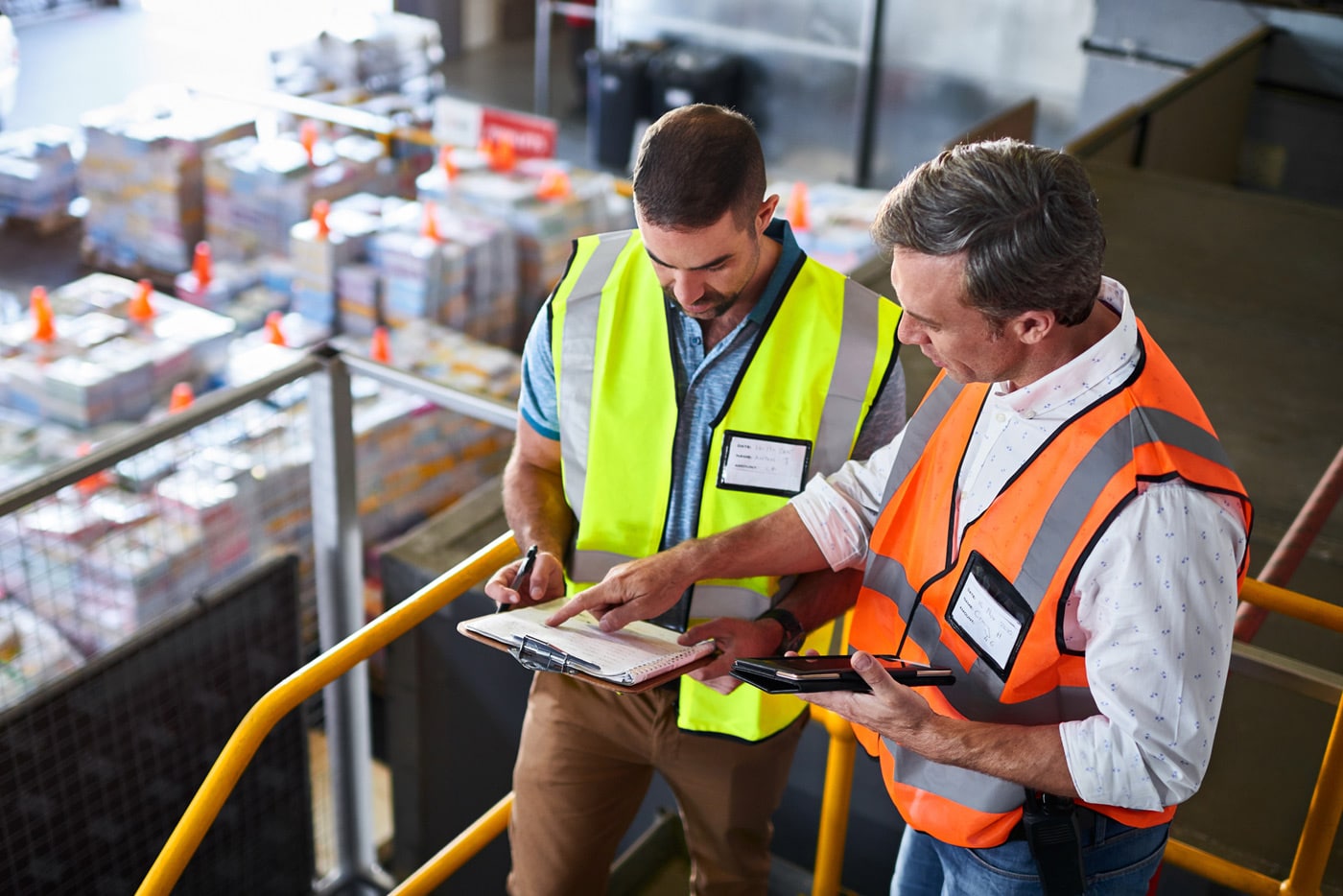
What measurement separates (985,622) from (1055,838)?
0.99ft

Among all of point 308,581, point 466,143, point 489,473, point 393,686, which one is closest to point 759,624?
point 393,686

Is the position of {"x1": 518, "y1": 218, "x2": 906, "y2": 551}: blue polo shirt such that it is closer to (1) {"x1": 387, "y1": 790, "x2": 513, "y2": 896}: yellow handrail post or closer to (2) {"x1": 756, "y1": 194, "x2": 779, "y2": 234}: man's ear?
(2) {"x1": 756, "y1": 194, "x2": 779, "y2": 234}: man's ear

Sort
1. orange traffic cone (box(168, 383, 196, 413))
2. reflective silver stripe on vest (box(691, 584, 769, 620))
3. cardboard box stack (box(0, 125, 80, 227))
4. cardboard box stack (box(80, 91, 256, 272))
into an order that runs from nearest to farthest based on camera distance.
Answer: reflective silver stripe on vest (box(691, 584, 769, 620)), orange traffic cone (box(168, 383, 196, 413)), cardboard box stack (box(80, 91, 256, 272)), cardboard box stack (box(0, 125, 80, 227))

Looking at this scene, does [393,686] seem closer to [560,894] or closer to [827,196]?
[560,894]

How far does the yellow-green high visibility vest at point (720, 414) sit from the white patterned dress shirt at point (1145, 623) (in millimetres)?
508

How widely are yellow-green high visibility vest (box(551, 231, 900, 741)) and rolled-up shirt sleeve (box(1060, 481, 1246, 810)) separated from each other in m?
0.66

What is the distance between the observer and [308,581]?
4566mm

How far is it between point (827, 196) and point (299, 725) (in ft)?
13.8

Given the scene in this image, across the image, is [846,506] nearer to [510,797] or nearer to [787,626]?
[787,626]

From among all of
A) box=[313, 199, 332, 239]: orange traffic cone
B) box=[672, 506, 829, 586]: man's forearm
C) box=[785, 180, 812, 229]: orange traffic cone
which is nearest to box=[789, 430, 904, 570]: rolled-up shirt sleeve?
box=[672, 506, 829, 586]: man's forearm

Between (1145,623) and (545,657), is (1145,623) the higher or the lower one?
the higher one

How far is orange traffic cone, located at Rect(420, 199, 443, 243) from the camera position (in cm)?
602

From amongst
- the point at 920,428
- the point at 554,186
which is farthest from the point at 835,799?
the point at 554,186

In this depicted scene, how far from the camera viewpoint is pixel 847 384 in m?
2.12
